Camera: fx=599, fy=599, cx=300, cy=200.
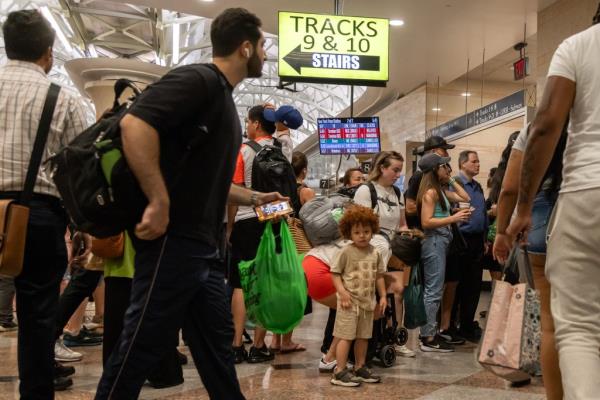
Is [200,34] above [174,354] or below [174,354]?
above

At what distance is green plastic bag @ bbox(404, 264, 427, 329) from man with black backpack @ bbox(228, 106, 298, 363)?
1.25m

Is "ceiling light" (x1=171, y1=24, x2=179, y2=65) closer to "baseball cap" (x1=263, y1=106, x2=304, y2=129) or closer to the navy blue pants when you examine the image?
"baseball cap" (x1=263, y1=106, x2=304, y2=129)

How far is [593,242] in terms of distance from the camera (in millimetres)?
1876

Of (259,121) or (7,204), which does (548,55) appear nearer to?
(259,121)

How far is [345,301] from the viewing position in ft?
12.9

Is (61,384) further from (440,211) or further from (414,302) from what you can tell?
(440,211)

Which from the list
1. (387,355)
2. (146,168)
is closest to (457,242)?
(387,355)

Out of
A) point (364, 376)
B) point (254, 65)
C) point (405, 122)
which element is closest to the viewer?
point (254, 65)

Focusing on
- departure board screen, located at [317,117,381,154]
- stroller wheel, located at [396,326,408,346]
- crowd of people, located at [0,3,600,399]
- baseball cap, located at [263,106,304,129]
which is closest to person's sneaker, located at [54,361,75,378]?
crowd of people, located at [0,3,600,399]

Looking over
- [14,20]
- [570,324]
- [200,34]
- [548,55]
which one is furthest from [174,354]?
[200,34]

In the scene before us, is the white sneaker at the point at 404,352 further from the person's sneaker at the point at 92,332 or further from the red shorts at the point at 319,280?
the person's sneaker at the point at 92,332

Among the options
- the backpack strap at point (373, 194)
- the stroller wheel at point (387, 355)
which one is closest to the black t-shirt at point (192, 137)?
the stroller wheel at point (387, 355)

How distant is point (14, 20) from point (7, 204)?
2.89 ft

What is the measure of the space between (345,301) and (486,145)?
1129 centimetres
